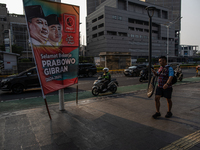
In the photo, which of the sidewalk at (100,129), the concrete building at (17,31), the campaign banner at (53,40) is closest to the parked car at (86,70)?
the campaign banner at (53,40)

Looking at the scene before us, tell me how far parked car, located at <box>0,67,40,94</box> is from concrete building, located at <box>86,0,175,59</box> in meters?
52.9

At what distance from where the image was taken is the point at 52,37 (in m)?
4.84

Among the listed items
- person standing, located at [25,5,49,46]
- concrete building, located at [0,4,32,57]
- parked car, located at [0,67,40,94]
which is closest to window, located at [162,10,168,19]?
concrete building, located at [0,4,32,57]

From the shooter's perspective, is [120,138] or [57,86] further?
[57,86]

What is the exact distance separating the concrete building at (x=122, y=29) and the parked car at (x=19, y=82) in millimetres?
52867

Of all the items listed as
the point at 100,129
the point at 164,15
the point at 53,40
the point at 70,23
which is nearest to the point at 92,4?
the point at 164,15

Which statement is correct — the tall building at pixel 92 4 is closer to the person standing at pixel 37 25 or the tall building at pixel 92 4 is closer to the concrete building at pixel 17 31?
the concrete building at pixel 17 31

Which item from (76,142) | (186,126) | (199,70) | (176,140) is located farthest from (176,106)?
(199,70)

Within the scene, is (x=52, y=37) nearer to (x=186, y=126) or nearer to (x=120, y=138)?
(x=120, y=138)

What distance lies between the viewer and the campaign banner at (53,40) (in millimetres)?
4312

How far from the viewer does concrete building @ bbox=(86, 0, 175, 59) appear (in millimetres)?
62406

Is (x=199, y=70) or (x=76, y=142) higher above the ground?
(x=199, y=70)

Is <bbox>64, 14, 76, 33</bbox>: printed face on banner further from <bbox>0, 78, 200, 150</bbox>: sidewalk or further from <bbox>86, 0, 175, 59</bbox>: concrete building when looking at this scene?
<bbox>86, 0, 175, 59</bbox>: concrete building

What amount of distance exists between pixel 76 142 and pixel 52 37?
3.31 metres
